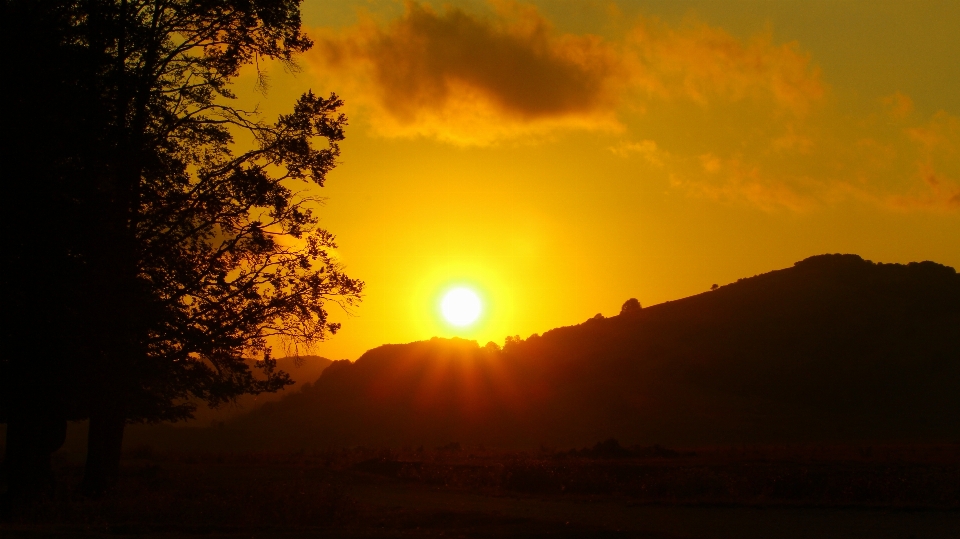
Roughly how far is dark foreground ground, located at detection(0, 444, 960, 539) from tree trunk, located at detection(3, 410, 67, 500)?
0.53 meters

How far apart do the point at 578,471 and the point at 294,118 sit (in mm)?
15543

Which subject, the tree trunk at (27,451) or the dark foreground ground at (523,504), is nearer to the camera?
the dark foreground ground at (523,504)

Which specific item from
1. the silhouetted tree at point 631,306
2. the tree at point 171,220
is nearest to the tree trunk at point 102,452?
the tree at point 171,220

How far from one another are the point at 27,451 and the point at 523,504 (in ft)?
37.4

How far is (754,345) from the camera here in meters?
84.6

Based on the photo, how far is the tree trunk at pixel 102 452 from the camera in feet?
56.4

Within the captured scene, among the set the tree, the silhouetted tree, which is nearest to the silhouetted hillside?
the silhouetted tree

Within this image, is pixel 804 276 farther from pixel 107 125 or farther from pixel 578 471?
pixel 107 125

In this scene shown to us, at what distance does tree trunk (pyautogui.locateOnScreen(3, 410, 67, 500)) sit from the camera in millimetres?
14836

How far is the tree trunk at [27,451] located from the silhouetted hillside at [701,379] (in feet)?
186

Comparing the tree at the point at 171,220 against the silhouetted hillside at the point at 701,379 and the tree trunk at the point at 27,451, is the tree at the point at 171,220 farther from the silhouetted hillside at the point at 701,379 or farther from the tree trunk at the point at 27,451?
the silhouetted hillside at the point at 701,379

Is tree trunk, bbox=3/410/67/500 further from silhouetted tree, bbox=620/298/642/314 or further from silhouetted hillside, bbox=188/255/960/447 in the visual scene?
silhouetted tree, bbox=620/298/642/314

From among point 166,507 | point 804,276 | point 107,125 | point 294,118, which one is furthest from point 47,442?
point 804,276

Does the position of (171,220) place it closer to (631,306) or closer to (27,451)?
(27,451)
